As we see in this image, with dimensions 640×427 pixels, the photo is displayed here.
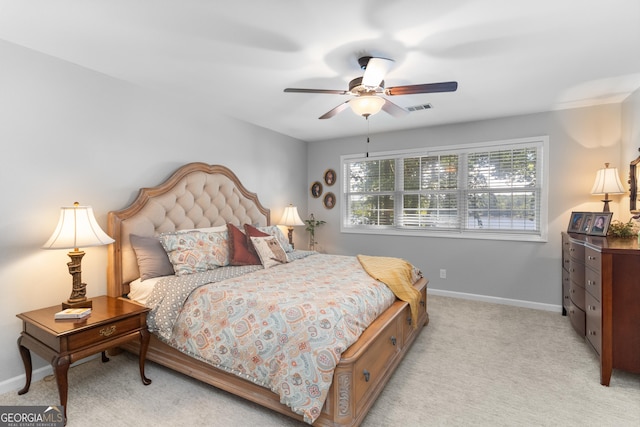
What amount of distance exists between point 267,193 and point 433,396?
3.37m

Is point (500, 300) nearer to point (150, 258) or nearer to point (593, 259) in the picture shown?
point (593, 259)

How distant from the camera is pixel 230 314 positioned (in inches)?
85.0

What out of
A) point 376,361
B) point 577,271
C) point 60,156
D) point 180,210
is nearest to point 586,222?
point 577,271

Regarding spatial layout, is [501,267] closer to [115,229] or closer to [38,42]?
[115,229]

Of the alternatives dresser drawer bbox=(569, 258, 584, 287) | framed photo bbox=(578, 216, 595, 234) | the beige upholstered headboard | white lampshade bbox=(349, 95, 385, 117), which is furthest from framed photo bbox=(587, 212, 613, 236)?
the beige upholstered headboard

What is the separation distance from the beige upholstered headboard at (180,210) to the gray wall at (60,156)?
0.12 m

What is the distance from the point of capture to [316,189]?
18.4ft

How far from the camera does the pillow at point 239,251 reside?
10.5 feet

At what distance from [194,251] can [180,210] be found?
0.63 meters

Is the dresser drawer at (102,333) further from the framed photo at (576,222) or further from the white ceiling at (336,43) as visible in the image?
the framed photo at (576,222)

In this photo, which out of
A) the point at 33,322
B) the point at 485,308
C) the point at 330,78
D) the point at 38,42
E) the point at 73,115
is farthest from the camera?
the point at 485,308

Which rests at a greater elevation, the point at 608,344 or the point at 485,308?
the point at 608,344

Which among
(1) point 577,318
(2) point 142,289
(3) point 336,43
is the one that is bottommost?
(1) point 577,318

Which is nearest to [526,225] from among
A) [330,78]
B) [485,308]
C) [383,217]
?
[485,308]
